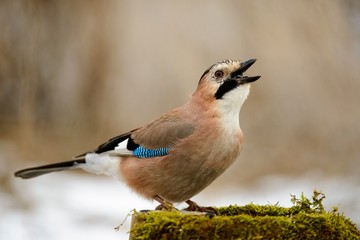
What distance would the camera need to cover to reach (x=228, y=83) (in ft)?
15.1

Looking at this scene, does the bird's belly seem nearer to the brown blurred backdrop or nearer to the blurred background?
the blurred background

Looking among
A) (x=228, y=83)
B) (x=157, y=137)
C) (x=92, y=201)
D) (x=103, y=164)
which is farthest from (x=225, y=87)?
(x=92, y=201)

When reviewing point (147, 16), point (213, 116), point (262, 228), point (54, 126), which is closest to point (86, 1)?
point (147, 16)

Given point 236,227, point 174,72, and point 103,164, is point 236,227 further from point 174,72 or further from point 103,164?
point 174,72

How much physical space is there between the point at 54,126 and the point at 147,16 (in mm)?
2594

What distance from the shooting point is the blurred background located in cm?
1133

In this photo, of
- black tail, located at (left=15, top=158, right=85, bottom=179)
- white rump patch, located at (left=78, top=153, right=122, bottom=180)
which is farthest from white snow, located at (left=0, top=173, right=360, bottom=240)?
white rump patch, located at (left=78, top=153, right=122, bottom=180)

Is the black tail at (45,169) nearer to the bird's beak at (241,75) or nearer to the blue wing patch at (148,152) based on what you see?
the blue wing patch at (148,152)

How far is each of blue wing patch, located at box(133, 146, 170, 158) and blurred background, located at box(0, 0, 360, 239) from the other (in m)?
5.96

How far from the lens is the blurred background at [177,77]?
1133 cm

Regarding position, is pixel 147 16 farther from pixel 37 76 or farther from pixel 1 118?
Result: pixel 1 118

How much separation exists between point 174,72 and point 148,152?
676cm

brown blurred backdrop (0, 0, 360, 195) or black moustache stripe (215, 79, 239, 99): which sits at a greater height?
brown blurred backdrop (0, 0, 360, 195)

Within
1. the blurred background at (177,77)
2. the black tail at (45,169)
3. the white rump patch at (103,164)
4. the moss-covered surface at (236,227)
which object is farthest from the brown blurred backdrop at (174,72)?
the moss-covered surface at (236,227)
